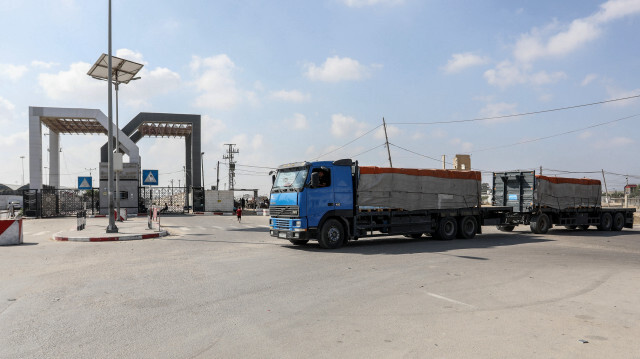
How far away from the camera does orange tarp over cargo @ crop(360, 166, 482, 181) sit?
15.1 metres

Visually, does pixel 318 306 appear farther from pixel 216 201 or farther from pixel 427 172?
pixel 216 201

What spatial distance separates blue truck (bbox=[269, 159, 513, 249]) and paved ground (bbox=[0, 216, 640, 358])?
1.86 m

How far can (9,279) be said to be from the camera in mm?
8500

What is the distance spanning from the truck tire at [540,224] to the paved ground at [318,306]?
8.67 m

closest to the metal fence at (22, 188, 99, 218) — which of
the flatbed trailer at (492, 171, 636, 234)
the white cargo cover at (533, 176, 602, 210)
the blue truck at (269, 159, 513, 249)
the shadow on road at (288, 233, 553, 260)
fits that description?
the blue truck at (269, 159, 513, 249)

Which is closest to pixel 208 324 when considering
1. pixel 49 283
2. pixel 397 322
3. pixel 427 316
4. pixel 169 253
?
pixel 397 322

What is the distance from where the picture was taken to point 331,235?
550 inches

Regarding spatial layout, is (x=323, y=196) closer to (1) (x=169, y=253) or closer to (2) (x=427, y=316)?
(1) (x=169, y=253)

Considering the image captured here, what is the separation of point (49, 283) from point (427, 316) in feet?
22.9

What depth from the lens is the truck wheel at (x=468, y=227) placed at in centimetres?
1742

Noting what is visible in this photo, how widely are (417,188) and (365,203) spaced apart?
8.72 ft

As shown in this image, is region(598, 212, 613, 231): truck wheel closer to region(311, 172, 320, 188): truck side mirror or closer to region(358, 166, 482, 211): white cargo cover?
region(358, 166, 482, 211): white cargo cover

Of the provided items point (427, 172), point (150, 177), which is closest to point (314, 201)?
point (427, 172)

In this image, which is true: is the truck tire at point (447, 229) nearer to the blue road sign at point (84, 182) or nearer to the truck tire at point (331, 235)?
the truck tire at point (331, 235)
